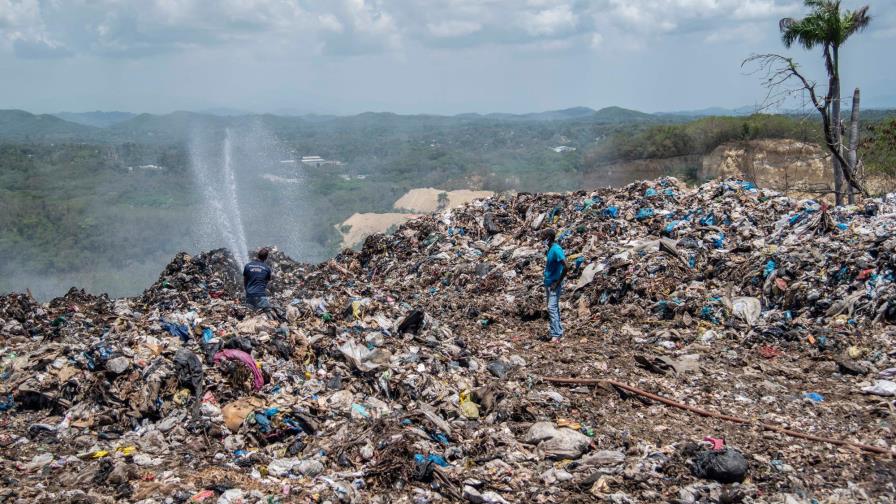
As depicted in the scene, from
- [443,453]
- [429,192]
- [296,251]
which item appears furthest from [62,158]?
[443,453]

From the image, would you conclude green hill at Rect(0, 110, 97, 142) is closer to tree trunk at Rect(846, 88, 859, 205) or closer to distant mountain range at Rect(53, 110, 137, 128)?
distant mountain range at Rect(53, 110, 137, 128)

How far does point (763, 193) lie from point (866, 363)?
5100 mm

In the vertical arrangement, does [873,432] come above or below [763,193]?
below

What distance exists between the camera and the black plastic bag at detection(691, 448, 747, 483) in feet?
→ 15.0

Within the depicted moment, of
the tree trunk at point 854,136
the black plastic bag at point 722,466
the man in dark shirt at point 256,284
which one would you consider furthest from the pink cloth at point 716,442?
the tree trunk at point 854,136

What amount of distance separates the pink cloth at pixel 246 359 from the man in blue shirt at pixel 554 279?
333 cm

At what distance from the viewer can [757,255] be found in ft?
27.8

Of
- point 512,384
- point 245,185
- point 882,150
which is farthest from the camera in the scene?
point 245,185

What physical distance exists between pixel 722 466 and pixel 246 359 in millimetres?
4139

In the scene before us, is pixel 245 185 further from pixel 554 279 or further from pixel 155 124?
pixel 155 124

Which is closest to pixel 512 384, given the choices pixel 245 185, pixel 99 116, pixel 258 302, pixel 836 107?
pixel 258 302

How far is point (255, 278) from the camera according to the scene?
27.1ft

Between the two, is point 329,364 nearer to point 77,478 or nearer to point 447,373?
point 447,373

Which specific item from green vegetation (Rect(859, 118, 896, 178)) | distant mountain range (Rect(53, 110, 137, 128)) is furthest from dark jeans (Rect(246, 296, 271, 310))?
distant mountain range (Rect(53, 110, 137, 128))
